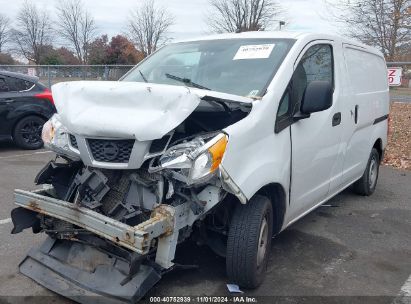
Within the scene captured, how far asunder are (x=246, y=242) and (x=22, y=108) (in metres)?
7.29

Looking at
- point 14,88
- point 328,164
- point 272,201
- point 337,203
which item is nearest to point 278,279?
point 272,201

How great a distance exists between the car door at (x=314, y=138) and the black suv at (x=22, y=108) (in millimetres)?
6743

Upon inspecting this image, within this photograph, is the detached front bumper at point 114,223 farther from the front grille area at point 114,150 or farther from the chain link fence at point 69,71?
the chain link fence at point 69,71

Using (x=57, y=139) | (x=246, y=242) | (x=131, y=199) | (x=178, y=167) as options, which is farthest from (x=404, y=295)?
(x=57, y=139)

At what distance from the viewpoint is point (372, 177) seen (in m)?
6.20

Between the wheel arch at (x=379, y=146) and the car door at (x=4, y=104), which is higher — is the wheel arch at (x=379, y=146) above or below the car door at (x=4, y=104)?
below

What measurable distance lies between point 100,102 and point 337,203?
151 inches

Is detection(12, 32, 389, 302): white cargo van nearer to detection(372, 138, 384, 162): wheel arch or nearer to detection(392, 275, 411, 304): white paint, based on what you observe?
detection(392, 275, 411, 304): white paint

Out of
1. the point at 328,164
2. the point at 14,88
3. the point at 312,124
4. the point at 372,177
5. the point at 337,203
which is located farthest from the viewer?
the point at 14,88

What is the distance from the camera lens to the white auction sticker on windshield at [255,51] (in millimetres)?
3814

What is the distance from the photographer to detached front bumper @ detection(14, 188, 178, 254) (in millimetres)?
2617

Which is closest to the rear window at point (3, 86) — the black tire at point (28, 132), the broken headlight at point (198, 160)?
the black tire at point (28, 132)

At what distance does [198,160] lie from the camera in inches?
108

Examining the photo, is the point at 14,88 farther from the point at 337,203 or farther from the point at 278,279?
the point at 278,279
